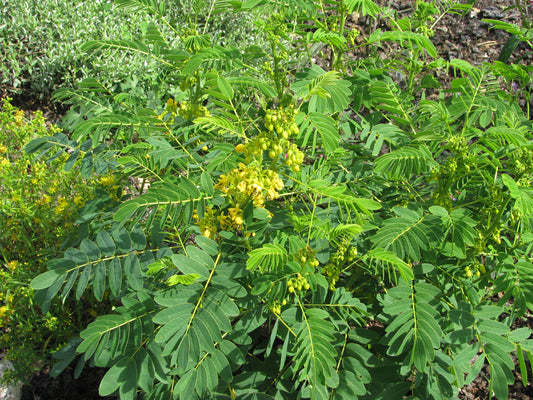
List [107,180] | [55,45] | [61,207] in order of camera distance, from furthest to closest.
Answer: [55,45]
[61,207]
[107,180]

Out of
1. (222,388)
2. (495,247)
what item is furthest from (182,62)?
(495,247)

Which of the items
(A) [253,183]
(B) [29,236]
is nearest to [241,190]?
(A) [253,183]

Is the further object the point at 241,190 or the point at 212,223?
the point at 212,223

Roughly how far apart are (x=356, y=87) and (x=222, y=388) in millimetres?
1424

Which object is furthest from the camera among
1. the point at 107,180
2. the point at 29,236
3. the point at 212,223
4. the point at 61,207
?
the point at 29,236

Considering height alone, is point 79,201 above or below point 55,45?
below

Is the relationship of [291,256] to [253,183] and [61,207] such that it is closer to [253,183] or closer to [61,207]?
[253,183]

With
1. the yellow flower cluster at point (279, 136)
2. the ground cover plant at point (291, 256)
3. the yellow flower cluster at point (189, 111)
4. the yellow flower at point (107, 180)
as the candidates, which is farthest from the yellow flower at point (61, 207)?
the yellow flower cluster at point (279, 136)

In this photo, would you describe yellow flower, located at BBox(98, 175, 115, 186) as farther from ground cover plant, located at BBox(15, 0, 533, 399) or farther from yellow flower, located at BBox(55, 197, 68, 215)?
yellow flower, located at BBox(55, 197, 68, 215)

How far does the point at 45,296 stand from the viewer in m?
1.51

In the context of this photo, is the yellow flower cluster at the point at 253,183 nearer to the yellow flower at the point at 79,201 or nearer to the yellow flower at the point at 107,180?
the yellow flower at the point at 107,180

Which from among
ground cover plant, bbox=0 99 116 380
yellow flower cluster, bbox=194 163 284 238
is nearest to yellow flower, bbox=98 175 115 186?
ground cover plant, bbox=0 99 116 380

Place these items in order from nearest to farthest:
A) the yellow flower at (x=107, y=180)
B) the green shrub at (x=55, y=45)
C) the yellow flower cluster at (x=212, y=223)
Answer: the yellow flower cluster at (x=212, y=223), the yellow flower at (x=107, y=180), the green shrub at (x=55, y=45)

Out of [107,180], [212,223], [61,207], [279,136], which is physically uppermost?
[279,136]
